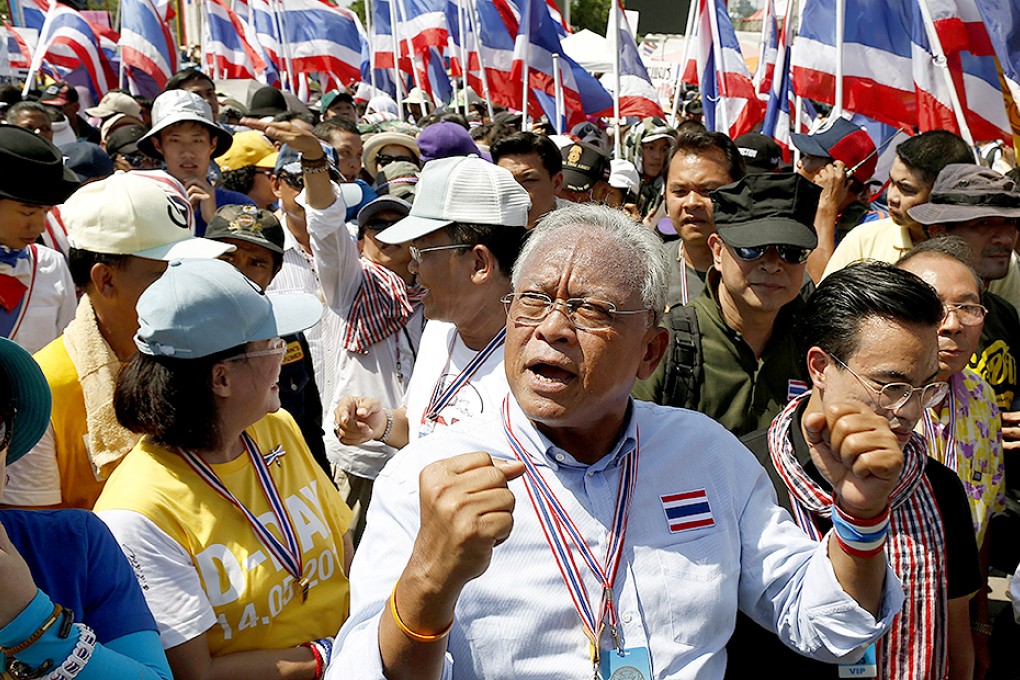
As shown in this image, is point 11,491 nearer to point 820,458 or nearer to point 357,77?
point 820,458

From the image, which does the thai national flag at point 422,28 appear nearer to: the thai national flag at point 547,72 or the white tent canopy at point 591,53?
the thai national flag at point 547,72

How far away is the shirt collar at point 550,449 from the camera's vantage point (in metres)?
2.05

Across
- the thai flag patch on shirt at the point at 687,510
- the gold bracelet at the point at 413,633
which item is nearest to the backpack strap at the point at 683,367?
the thai flag patch on shirt at the point at 687,510

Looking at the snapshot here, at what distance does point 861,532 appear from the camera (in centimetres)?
184

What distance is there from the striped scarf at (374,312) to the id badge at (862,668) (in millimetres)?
2525

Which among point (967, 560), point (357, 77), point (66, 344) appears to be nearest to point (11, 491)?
point (66, 344)

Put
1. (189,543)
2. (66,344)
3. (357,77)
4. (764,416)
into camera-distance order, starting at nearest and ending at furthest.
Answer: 1. (189,543)
2. (66,344)
3. (764,416)
4. (357,77)

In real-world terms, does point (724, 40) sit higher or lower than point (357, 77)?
higher

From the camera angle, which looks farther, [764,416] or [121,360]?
[764,416]

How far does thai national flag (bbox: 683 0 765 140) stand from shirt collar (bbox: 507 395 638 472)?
25.6 ft

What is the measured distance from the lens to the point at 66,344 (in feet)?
10.1

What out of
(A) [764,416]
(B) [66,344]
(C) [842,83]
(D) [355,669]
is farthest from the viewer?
(C) [842,83]

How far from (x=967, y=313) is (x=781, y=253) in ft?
2.05

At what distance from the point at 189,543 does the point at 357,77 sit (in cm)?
1459
